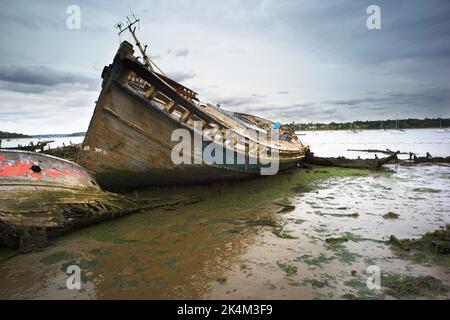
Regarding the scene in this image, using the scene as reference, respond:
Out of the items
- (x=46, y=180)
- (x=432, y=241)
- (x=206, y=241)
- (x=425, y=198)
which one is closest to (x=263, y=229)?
(x=206, y=241)

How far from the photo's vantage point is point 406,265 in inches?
156

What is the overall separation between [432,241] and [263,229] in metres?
2.90

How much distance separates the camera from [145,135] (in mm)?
6965

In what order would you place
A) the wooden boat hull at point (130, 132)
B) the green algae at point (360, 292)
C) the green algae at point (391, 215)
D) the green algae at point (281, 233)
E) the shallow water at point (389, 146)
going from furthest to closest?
the shallow water at point (389, 146), the wooden boat hull at point (130, 132), the green algae at point (391, 215), the green algae at point (281, 233), the green algae at point (360, 292)

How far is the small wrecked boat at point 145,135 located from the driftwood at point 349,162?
31.3 feet

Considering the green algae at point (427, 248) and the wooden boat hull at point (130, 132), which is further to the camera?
the wooden boat hull at point (130, 132)

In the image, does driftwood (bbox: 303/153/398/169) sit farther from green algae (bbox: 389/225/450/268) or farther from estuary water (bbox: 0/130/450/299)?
green algae (bbox: 389/225/450/268)

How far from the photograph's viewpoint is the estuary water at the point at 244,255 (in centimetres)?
336

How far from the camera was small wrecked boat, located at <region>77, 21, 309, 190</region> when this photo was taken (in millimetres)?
6762

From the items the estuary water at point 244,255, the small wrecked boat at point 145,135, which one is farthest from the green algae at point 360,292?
the small wrecked boat at point 145,135

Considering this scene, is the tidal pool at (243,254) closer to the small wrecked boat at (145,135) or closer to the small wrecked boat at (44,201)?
the small wrecked boat at (44,201)

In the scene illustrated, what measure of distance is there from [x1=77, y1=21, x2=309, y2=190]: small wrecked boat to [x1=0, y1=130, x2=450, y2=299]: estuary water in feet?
3.16
